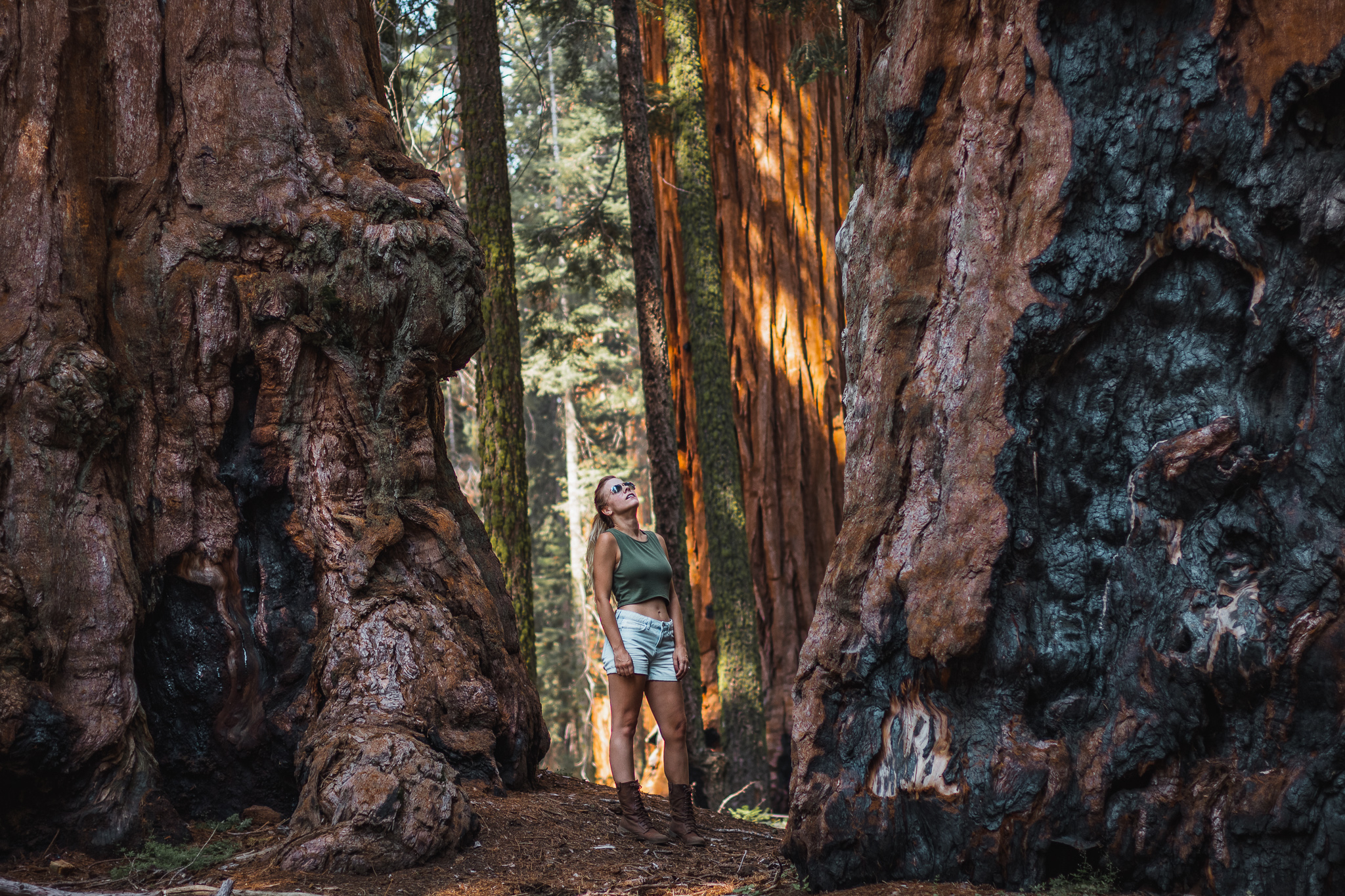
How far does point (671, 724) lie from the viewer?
4.96 metres

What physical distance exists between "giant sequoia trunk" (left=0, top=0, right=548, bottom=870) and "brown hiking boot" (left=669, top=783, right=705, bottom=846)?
3.13ft

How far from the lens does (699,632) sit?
9.44 meters

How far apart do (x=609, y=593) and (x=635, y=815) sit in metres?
Result: 1.17

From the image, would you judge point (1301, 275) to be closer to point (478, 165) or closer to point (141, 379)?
point (141, 379)

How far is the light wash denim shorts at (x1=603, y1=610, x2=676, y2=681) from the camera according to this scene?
4918 mm

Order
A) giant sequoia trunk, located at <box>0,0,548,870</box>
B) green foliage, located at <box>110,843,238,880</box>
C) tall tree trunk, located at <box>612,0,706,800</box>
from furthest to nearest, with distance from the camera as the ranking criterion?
tall tree trunk, located at <box>612,0,706,800</box> → giant sequoia trunk, located at <box>0,0,548,870</box> → green foliage, located at <box>110,843,238,880</box>


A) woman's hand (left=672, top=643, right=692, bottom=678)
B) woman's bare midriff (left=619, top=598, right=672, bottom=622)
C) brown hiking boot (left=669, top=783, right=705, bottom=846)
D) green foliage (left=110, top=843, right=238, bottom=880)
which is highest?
woman's bare midriff (left=619, top=598, right=672, bottom=622)

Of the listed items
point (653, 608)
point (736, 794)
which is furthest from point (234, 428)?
point (736, 794)

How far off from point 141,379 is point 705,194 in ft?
19.9

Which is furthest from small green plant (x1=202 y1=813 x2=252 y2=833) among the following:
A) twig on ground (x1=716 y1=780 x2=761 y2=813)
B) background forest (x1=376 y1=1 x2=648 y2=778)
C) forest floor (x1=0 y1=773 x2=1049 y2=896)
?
background forest (x1=376 y1=1 x2=648 y2=778)

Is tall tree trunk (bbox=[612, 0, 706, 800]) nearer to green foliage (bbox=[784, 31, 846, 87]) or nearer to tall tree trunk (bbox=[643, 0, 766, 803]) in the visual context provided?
tall tree trunk (bbox=[643, 0, 766, 803])

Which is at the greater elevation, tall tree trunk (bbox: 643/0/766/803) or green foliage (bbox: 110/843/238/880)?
tall tree trunk (bbox: 643/0/766/803)

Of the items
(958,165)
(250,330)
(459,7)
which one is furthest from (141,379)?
(459,7)

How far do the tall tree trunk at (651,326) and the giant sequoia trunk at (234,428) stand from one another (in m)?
3.15
